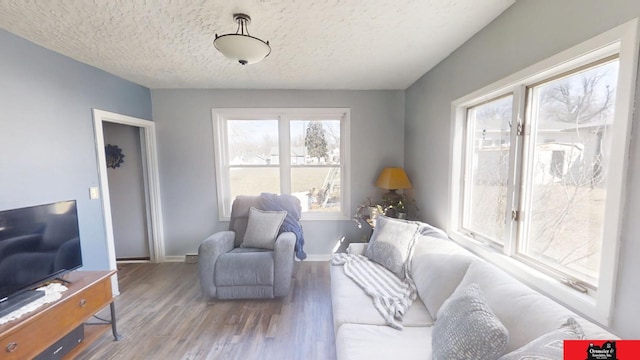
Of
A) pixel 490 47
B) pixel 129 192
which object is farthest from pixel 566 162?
pixel 129 192

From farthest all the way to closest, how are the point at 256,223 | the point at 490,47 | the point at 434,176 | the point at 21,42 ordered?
the point at 256,223, the point at 434,176, the point at 21,42, the point at 490,47

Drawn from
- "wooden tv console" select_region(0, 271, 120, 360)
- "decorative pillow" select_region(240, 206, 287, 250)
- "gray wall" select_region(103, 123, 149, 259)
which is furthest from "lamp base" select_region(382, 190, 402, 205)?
"gray wall" select_region(103, 123, 149, 259)

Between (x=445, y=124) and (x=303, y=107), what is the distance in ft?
5.73

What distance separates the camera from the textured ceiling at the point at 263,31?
1428 mm

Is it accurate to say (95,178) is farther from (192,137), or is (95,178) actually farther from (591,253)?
(591,253)

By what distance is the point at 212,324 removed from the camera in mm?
2047

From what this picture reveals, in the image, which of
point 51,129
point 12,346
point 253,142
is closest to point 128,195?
point 51,129

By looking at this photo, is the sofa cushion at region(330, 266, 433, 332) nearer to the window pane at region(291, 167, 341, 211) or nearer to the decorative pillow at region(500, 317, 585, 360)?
the decorative pillow at region(500, 317, 585, 360)

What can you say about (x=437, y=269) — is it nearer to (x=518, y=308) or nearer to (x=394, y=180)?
(x=518, y=308)

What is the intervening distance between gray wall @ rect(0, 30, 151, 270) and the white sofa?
241 cm

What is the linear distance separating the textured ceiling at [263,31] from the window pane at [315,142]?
31.5 inches

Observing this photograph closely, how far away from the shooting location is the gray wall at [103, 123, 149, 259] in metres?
3.19

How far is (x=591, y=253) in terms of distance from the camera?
1109mm

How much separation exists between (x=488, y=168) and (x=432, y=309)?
1.13m
